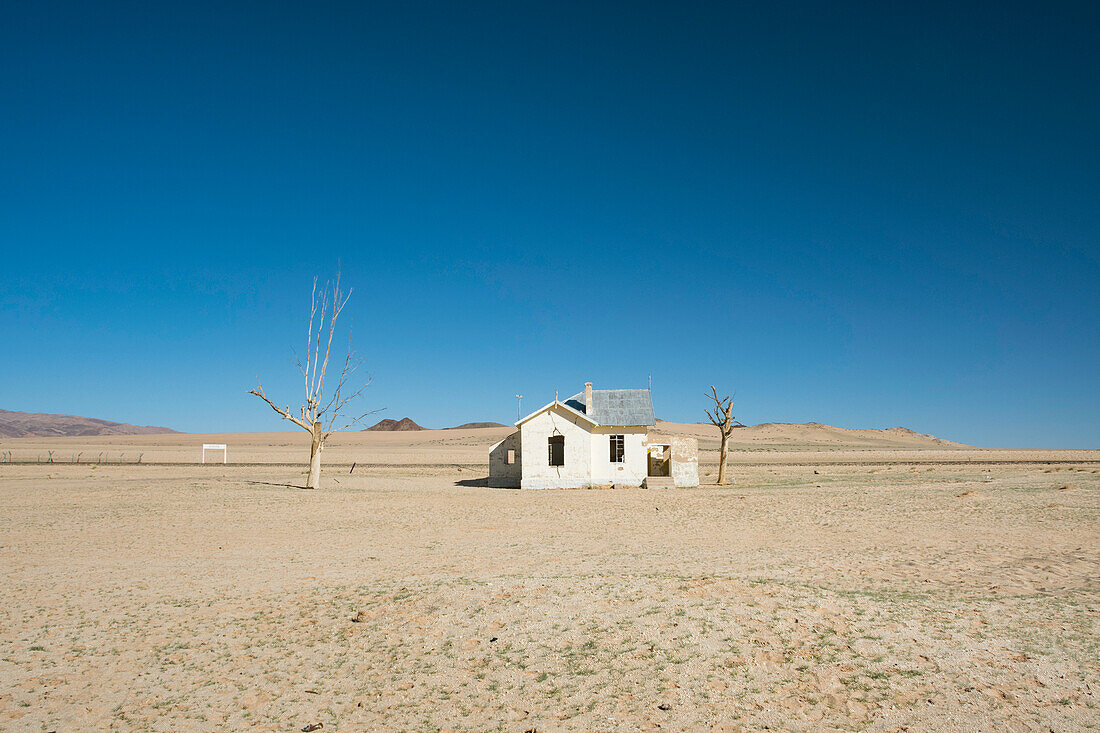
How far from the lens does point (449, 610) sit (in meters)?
7.83

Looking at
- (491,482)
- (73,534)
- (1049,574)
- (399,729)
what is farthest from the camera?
(491,482)

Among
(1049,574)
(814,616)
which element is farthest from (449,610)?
(1049,574)

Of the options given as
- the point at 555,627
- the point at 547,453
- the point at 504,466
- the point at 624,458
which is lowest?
the point at 555,627

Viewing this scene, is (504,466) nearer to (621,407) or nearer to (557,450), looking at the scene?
(557,450)

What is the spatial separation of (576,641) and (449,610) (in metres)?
1.79

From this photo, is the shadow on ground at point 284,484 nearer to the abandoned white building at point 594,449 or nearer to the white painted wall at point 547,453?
the abandoned white building at point 594,449

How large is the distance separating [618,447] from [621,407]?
1.80m

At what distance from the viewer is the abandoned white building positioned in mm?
27812

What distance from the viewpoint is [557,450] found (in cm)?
2850

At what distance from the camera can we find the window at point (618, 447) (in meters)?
28.3

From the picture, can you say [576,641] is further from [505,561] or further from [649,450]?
[649,450]

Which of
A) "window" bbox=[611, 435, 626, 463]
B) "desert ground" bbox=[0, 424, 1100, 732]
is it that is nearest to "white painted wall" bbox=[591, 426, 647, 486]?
"window" bbox=[611, 435, 626, 463]

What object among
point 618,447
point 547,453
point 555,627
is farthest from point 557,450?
point 555,627

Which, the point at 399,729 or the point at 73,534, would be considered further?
the point at 73,534
